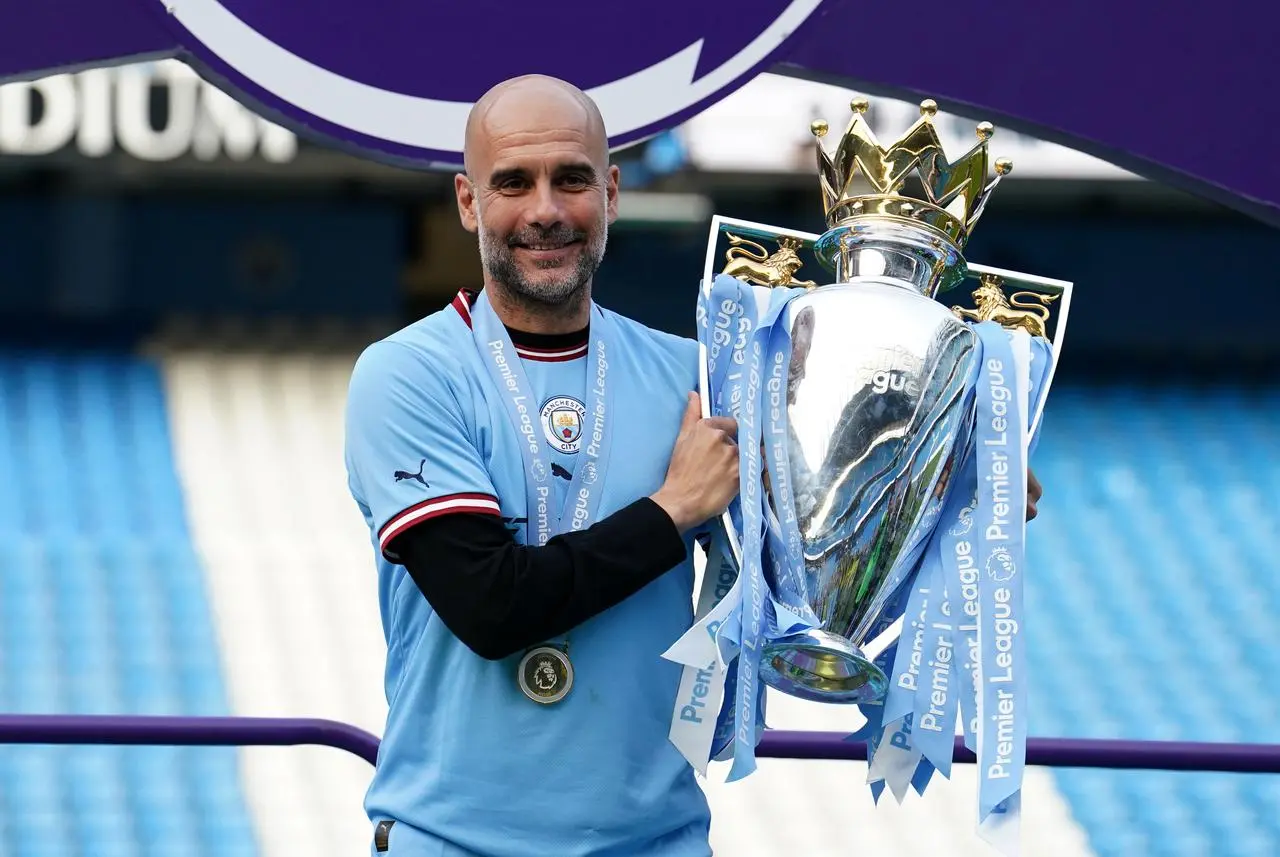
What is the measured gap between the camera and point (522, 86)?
6.59 feet

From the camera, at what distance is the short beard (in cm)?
197

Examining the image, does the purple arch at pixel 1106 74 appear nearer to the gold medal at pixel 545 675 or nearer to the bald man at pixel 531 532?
the bald man at pixel 531 532

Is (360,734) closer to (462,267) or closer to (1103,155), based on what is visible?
(1103,155)

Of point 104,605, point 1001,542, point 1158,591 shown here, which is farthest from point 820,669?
point 1158,591

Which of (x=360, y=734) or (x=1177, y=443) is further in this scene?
(x=1177, y=443)

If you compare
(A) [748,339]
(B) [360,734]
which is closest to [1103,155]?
(A) [748,339]

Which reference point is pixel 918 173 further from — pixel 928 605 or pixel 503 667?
pixel 503 667

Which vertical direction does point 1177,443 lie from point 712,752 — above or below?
below

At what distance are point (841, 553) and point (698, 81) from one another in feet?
2.32

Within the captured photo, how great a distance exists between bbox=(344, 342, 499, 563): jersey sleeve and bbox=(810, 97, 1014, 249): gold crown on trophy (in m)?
0.47

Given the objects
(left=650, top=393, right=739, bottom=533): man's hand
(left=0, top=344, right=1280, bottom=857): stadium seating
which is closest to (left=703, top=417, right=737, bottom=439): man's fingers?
(left=650, top=393, right=739, bottom=533): man's hand

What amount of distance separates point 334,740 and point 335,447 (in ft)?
24.5

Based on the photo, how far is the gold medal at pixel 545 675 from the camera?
6.33 ft

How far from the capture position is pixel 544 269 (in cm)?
198
